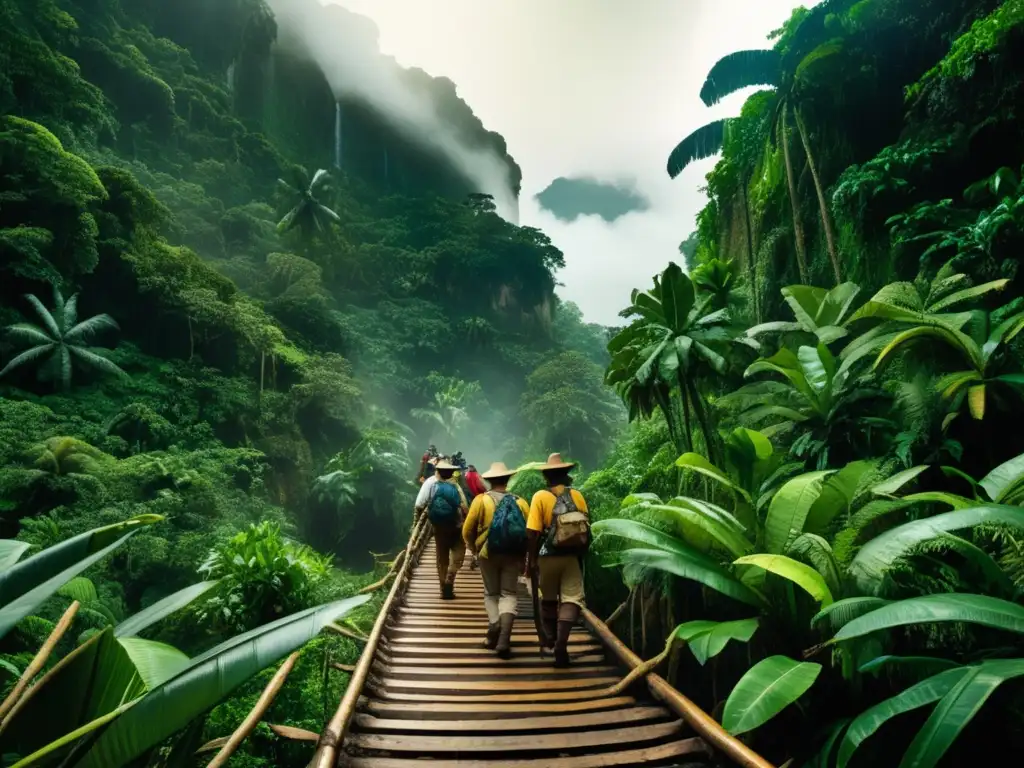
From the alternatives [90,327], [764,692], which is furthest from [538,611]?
[90,327]

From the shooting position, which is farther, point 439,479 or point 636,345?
point 636,345

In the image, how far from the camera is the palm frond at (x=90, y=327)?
16344 mm

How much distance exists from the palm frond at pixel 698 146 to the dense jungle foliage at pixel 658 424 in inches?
2.3

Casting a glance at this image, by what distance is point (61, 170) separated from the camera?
16.3 metres

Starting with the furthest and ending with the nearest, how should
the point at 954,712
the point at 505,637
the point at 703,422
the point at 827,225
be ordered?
the point at 827,225 → the point at 703,422 → the point at 505,637 → the point at 954,712

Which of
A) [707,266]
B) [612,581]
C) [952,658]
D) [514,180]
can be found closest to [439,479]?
[612,581]

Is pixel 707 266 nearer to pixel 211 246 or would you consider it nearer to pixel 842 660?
pixel 842 660

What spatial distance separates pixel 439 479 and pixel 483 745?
3.74 meters

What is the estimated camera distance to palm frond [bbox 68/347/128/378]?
53.7ft

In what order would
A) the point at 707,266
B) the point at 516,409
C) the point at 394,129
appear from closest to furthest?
the point at 707,266
the point at 516,409
the point at 394,129

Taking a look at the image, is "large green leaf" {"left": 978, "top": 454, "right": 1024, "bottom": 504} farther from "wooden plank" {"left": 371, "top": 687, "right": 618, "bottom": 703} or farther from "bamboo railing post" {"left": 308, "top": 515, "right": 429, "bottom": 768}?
"bamboo railing post" {"left": 308, "top": 515, "right": 429, "bottom": 768}

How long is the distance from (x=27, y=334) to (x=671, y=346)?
60.9 feet

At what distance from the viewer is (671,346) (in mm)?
6863

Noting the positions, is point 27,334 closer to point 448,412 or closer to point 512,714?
point 512,714
